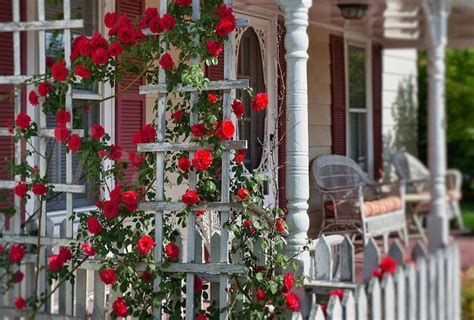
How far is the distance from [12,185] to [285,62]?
1409 millimetres

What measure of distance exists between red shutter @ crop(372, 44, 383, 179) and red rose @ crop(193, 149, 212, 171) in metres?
3.91

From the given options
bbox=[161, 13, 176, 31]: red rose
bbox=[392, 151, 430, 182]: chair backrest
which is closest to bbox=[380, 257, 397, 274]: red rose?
bbox=[161, 13, 176, 31]: red rose

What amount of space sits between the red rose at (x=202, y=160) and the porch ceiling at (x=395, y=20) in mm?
1649

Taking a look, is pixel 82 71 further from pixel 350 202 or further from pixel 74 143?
pixel 350 202

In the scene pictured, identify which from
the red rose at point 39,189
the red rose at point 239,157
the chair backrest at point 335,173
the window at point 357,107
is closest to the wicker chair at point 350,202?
the chair backrest at point 335,173

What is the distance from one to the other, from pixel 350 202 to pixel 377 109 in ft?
6.92

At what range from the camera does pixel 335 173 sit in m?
5.16

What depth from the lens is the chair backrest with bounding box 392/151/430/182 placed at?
7.15m

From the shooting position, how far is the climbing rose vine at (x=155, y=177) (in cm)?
315

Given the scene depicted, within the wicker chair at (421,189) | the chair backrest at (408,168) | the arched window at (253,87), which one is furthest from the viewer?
the chair backrest at (408,168)

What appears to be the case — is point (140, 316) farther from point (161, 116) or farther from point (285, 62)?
point (285, 62)

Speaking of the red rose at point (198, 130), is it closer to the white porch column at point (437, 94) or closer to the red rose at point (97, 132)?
the red rose at point (97, 132)

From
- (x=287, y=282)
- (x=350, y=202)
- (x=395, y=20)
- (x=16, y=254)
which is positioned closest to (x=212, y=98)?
(x=287, y=282)

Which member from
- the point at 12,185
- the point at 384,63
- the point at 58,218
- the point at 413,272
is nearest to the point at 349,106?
the point at 384,63
